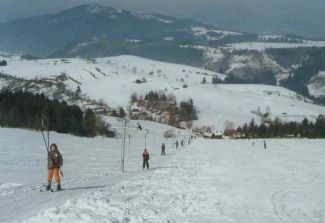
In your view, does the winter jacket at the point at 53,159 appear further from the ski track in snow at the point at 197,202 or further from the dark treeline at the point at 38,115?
the dark treeline at the point at 38,115

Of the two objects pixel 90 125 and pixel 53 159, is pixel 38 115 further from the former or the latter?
pixel 53 159

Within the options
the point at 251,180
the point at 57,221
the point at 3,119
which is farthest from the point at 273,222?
the point at 3,119

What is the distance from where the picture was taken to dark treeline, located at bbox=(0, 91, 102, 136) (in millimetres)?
127600

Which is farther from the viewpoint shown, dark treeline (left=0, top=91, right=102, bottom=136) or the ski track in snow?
dark treeline (left=0, top=91, right=102, bottom=136)

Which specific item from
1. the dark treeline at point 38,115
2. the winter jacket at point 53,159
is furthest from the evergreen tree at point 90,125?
the winter jacket at point 53,159

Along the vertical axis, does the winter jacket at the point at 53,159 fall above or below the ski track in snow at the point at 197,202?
above

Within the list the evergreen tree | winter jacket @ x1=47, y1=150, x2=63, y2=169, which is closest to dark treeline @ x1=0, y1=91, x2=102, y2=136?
the evergreen tree

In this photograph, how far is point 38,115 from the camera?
132125 millimetres

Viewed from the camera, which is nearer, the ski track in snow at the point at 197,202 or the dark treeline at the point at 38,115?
the ski track in snow at the point at 197,202

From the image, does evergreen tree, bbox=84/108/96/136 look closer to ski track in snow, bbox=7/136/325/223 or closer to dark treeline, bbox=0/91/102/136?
dark treeline, bbox=0/91/102/136

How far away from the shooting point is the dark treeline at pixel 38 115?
128 m

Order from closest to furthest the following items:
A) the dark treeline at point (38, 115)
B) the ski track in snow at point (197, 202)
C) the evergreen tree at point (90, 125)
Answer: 1. the ski track in snow at point (197, 202)
2. the dark treeline at point (38, 115)
3. the evergreen tree at point (90, 125)

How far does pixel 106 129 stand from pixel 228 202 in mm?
137309

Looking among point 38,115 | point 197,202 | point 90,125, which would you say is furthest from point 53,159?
point 90,125
